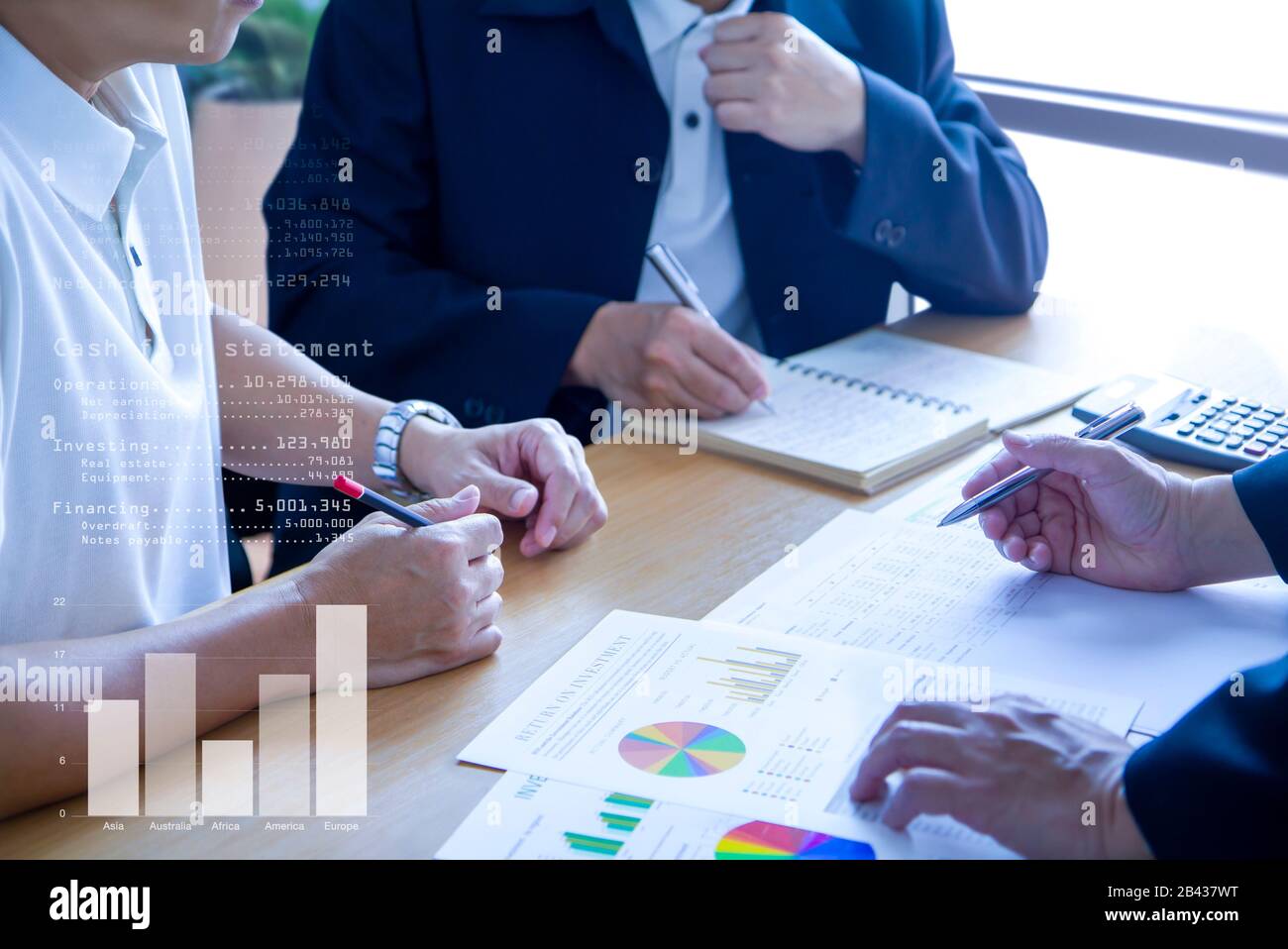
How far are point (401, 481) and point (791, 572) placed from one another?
0.41 metres

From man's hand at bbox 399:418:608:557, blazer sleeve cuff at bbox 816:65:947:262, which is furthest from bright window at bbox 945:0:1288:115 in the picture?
man's hand at bbox 399:418:608:557

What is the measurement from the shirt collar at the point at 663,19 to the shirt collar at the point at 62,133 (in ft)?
2.44

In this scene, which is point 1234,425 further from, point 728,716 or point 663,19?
point 663,19

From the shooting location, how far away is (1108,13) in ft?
7.23

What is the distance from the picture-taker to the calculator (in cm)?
120

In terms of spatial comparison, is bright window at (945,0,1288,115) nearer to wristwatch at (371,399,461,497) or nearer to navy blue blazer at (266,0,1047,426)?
navy blue blazer at (266,0,1047,426)

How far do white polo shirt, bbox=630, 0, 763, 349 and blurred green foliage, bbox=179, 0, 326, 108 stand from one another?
203cm

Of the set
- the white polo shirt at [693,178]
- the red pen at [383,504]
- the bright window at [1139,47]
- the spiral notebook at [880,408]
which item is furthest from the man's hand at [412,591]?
the bright window at [1139,47]
